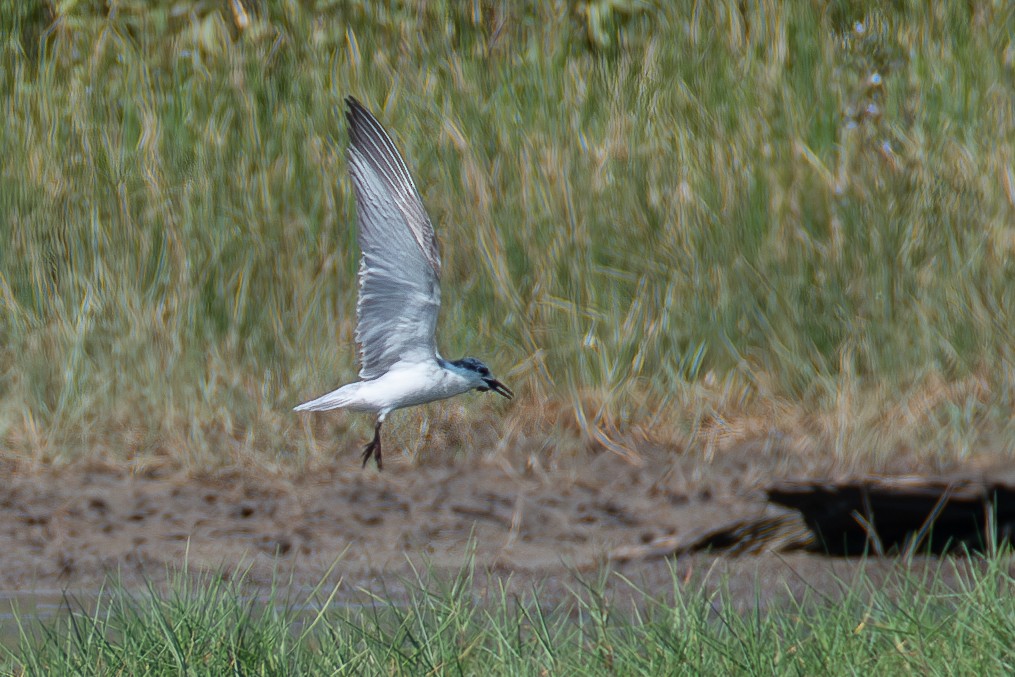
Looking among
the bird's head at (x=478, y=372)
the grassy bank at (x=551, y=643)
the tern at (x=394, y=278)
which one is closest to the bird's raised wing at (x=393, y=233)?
the tern at (x=394, y=278)

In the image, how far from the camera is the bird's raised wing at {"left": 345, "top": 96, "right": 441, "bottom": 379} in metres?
3.38

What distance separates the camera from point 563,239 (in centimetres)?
566

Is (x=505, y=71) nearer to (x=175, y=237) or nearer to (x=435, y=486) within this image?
(x=175, y=237)

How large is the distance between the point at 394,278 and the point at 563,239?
2.30m

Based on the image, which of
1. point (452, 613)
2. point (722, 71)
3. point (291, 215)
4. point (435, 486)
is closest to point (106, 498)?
point (435, 486)

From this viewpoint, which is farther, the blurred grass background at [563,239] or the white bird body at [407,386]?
the blurred grass background at [563,239]

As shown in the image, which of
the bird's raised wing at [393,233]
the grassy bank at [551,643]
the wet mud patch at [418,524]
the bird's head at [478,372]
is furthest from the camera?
the wet mud patch at [418,524]

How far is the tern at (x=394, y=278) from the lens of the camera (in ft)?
11.1

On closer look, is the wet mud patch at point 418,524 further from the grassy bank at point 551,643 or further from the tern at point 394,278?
the grassy bank at point 551,643

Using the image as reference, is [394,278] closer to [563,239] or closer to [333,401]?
[333,401]


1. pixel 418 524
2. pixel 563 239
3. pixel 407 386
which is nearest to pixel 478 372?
pixel 407 386

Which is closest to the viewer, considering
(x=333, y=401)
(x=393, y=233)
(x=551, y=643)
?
(x=551, y=643)

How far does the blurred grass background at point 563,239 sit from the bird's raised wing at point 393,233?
5.78 ft

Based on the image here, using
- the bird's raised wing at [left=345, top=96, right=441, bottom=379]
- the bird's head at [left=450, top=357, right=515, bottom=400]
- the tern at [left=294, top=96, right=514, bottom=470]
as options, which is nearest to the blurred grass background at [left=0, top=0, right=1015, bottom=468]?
the bird's head at [left=450, top=357, right=515, bottom=400]
